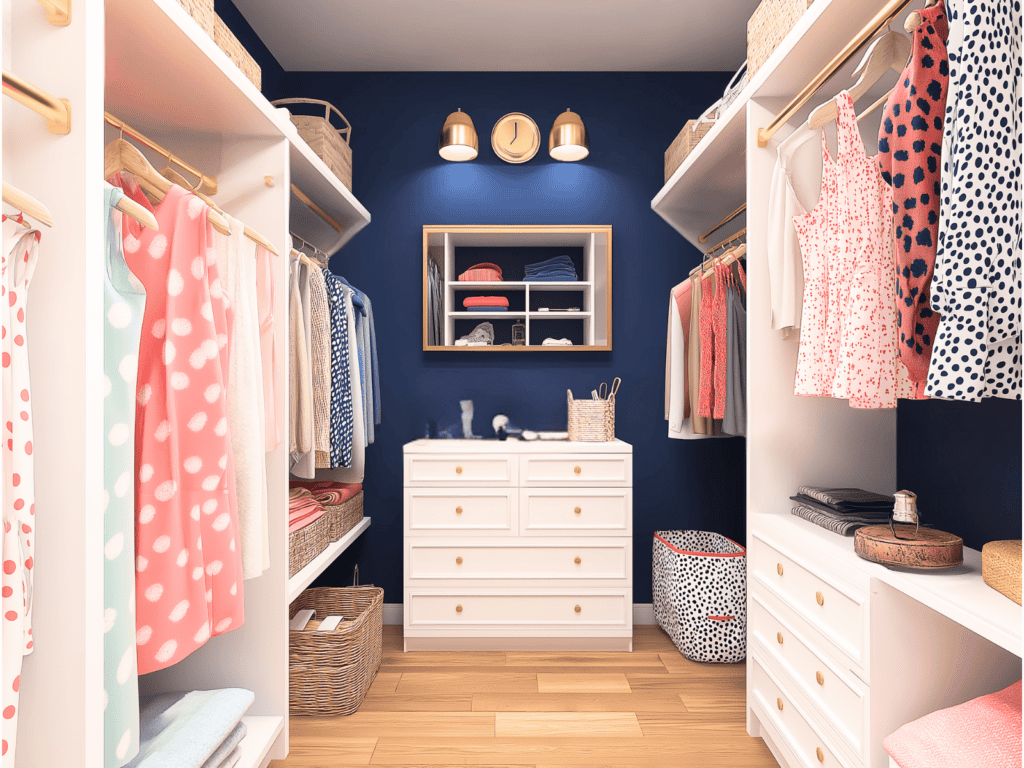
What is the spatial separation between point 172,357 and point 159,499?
0.30 m

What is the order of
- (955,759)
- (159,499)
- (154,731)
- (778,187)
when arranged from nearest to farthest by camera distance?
(955,759) → (159,499) → (154,731) → (778,187)

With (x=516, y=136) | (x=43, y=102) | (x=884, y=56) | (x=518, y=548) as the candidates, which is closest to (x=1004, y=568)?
(x=884, y=56)

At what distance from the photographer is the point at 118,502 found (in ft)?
3.84

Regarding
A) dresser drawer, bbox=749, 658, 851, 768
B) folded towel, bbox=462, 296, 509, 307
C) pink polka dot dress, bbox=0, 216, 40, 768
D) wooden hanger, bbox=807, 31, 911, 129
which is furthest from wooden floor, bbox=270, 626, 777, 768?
wooden hanger, bbox=807, 31, 911, 129

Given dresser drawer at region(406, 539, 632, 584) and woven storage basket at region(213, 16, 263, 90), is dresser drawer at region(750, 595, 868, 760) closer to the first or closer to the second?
dresser drawer at region(406, 539, 632, 584)

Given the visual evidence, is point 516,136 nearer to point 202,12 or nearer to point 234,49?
point 234,49

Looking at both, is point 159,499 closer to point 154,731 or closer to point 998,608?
point 154,731

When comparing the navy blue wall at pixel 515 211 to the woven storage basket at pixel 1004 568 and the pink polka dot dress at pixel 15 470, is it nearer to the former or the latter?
the woven storage basket at pixel 1004 568

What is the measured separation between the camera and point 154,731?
1587 mm

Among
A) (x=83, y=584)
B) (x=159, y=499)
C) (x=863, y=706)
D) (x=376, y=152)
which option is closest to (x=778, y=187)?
(x=863, y=706)

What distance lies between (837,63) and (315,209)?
1995 mm

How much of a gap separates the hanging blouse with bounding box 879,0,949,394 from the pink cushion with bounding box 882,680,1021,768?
2.16 ft

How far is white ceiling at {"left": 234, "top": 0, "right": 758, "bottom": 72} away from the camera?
8.89ft

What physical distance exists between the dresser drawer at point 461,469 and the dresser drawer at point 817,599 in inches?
43.3
